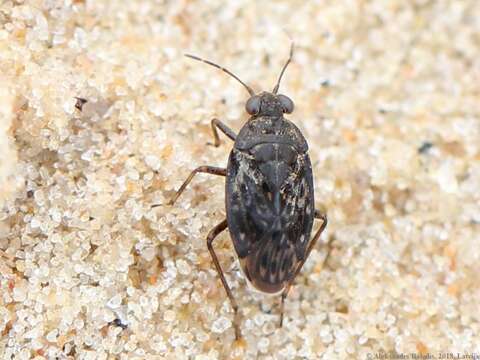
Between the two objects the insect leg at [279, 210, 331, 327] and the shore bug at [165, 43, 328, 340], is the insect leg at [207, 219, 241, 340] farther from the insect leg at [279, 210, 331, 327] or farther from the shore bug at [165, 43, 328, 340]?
the insect leg at [279, 210, 331, 327]

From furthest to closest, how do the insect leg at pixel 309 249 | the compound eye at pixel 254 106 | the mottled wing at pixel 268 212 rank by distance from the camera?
the compound eye at pixel 254 106 < the insect leg at pixel 309 249 < the mottled wing at pixel 268 212

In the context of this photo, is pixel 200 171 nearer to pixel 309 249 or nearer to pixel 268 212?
pixel 268 212

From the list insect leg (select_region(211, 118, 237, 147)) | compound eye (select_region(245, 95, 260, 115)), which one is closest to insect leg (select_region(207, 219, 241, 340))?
insect leg (select_region(211, 118, 237, 147))

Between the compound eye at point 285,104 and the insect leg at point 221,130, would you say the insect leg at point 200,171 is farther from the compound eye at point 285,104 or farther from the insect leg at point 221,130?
the compound eye at point 285,104

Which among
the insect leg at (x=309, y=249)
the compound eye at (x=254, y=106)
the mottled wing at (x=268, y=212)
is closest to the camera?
the mottled wing at (x=268, y=212)

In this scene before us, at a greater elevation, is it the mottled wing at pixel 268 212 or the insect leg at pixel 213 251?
the mottled wing at pixel 268 212

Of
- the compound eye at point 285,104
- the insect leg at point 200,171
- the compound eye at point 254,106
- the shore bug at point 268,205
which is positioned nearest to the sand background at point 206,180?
the insect leg at point 200,171

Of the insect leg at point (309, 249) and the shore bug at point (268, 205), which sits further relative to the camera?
the insect leg at point (309, 249)
